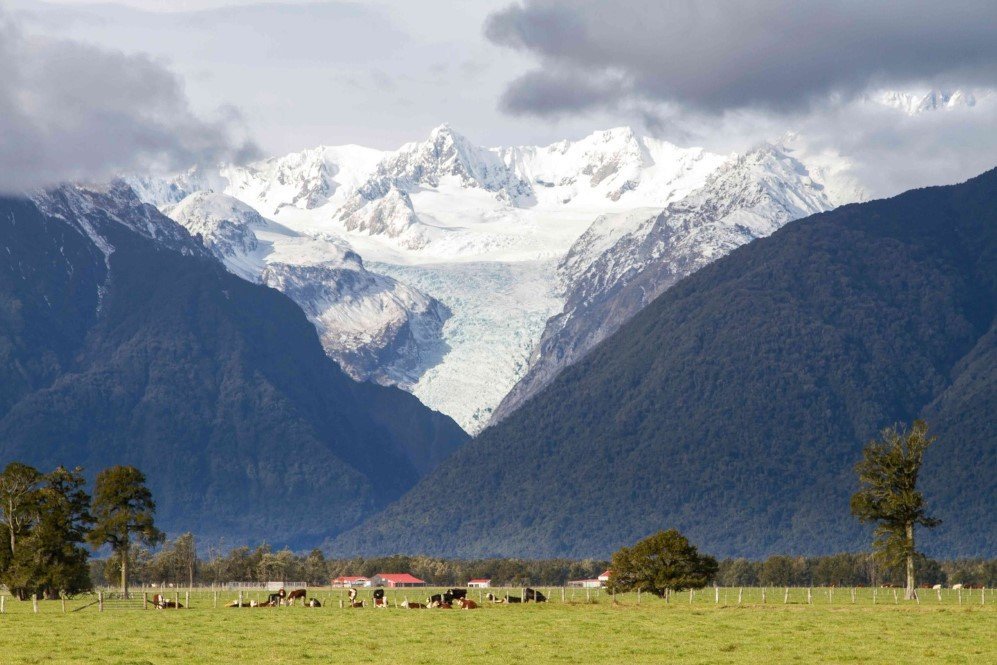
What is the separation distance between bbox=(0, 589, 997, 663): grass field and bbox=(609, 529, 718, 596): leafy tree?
2643 centimetres

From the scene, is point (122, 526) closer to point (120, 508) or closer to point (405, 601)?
point (120, 508)

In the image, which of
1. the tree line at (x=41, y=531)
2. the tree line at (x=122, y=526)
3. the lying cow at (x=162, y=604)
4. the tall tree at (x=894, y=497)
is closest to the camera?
the lying cow at (x=162, y=604)

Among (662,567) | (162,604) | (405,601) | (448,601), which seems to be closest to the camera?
(162,604)

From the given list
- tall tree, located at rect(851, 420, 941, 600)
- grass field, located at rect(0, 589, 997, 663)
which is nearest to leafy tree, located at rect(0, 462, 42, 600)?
grass field, located at rect(0, 589, 997, 663)

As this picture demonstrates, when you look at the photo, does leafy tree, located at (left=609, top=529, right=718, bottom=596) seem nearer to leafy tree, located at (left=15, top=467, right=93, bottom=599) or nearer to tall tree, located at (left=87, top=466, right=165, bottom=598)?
tall tree, located at (left=87, top=466, right=165, bottom=598)

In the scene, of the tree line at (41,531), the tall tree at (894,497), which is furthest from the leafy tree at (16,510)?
the tall tree at (894,497)

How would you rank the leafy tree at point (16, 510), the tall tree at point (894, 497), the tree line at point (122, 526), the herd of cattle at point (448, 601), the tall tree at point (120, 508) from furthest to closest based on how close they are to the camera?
the tall tree at point (894, 497)
the tall tree at point (120, 508)
the tree line at point (122, 526)
the leafy tree at point (16, 510)
the herd of cattle at point (448, 601)

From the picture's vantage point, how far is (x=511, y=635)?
328 feet

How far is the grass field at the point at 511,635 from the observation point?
86438 millimetres

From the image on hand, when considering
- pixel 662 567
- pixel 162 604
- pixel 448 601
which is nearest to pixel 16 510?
pixel 162 604

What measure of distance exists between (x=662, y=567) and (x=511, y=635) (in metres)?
63.2

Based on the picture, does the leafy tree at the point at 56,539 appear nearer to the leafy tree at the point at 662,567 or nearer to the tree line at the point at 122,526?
the tree line at the point at 122,526

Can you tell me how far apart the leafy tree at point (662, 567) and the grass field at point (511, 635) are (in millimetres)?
26430

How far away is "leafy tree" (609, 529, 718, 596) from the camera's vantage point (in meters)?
161
